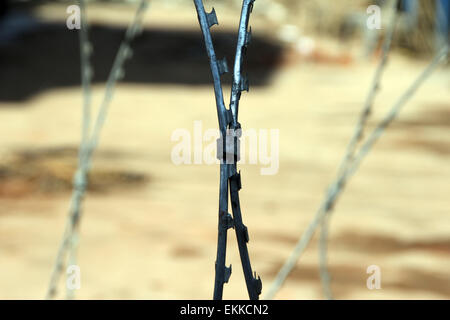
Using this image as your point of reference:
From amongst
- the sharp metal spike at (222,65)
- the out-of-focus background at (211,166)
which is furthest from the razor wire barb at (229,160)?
the out-of-focus background at (211,166)

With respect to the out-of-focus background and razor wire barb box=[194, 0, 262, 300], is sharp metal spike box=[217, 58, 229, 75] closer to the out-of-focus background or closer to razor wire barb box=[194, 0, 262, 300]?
razor wire barb box=[194, 0, 262, 300]

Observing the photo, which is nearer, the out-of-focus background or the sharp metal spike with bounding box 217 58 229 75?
the sharp metal spike with bounding box 217 58 229 75

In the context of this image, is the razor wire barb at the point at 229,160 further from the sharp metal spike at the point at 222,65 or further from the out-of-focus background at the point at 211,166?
the out-of-focus background at the point at 211,166

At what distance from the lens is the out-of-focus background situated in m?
4.56

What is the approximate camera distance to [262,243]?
504cm

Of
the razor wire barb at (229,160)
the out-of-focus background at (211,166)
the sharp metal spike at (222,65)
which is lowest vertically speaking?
the razor wire barb at (229,160)

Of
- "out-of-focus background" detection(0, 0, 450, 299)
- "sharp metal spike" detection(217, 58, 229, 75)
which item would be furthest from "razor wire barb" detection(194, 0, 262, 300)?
"out-of-focus background" detection(0, 0, 450, 299)

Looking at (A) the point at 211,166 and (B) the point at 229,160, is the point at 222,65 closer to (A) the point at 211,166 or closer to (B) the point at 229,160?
(B) the point at 229,160

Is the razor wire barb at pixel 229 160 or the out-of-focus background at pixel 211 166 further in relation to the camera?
the out-of-focus background at pixel 211 166

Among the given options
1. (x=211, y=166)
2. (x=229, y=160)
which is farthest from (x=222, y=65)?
(x=211, y=166)

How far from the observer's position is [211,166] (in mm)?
7008

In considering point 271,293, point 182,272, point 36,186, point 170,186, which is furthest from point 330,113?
point 271,293

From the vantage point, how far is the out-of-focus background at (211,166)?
4562 millimetres
